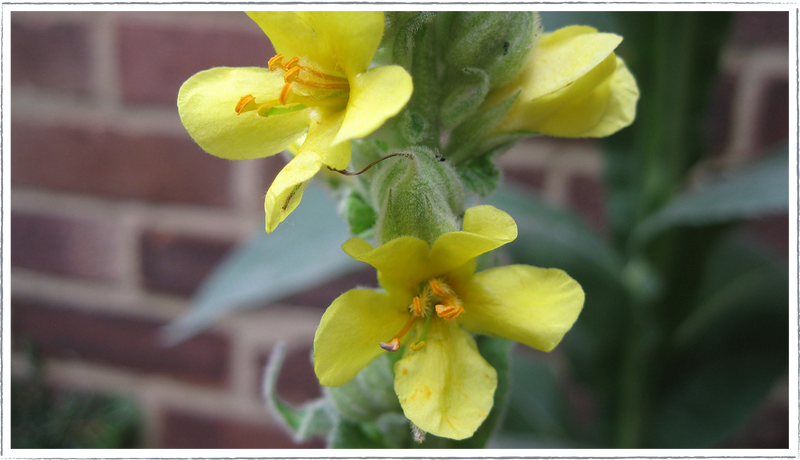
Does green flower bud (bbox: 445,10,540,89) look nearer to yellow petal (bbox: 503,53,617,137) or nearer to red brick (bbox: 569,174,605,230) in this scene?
yellow petal (bbox: 503,53,617,137)

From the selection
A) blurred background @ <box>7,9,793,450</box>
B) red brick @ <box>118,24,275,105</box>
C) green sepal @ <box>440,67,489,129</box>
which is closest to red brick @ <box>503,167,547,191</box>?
blurred background @ <box>7,9,793,450</box>

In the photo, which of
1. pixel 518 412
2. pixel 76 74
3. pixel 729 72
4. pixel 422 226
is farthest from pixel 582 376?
pixel 76 74

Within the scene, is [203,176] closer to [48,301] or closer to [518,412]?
[48,301]

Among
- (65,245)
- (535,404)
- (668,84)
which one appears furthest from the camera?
(65,245)

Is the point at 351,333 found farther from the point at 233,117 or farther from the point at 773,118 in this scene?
the point at 773,118

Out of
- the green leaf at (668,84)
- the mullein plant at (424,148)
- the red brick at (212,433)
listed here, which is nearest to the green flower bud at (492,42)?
the mullein plant at (424,148)

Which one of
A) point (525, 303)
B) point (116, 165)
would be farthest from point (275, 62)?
point (116, 165)

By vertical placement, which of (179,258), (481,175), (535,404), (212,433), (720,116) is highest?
(481,175)
